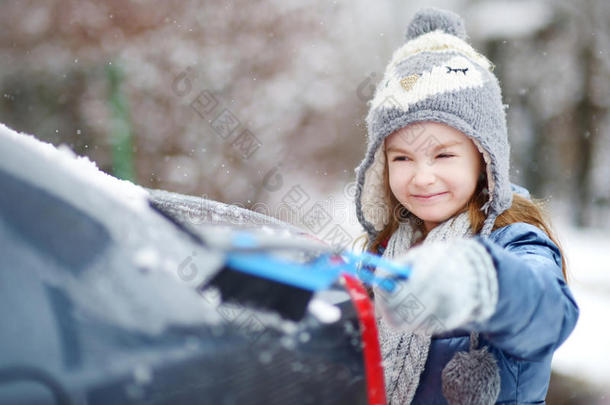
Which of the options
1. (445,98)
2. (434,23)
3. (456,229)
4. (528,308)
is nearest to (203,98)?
(434,23)

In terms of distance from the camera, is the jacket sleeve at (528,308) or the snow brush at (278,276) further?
the jacket sleeve at (528,308)

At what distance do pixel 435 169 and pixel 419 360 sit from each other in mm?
635

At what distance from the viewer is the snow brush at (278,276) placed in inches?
34.2

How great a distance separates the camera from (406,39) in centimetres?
215

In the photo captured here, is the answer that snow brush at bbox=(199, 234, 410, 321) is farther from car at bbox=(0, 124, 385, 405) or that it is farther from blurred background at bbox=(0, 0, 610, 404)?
blurred background at bbox=(0, 0, 610, 404)

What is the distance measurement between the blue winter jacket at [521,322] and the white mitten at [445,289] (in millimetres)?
56

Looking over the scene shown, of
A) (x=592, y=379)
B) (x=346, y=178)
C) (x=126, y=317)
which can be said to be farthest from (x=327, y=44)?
(x=126, y=317)

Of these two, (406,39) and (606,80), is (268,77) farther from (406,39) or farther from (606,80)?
(606,80)

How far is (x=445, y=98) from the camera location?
172 centimetres

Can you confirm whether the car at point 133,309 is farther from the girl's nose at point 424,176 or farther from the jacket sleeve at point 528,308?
the girl's nose at point 424,176

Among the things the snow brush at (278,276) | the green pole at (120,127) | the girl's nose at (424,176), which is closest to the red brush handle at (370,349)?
the snow brush at (278,276)

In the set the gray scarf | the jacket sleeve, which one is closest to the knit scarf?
the gray scarf

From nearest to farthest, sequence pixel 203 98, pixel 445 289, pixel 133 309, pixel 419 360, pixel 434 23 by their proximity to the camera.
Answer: pixel 133 309, pixel 445 289, pixel 419 360, pixel 434 23, pixel 203 98

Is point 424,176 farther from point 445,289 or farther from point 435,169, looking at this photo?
point 445,289
